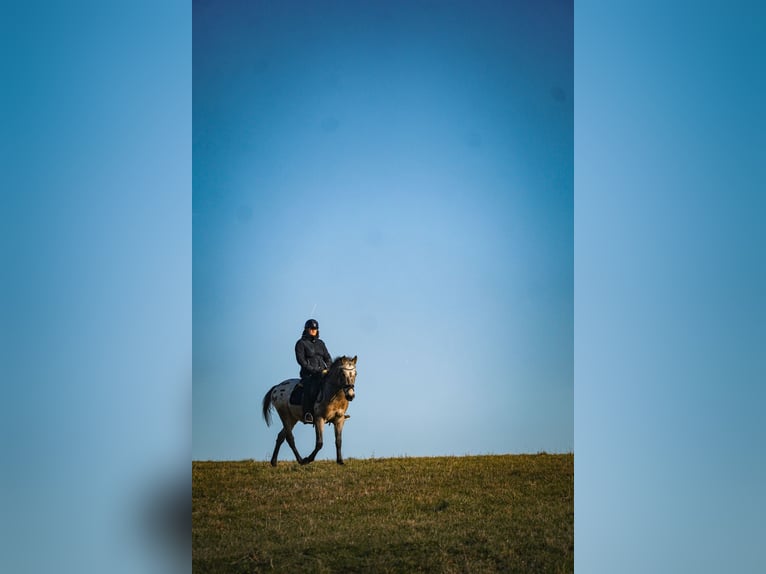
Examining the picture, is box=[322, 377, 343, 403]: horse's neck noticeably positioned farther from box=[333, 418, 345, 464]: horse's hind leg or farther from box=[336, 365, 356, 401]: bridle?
box=[333, 418, 345, 464]: horse's hind leg

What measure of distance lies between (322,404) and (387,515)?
147 cm

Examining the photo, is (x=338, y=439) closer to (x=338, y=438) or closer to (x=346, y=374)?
(x=338, y=438)

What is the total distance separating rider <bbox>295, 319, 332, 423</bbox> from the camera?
32.5 feet

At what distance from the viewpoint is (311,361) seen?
32.6 ft

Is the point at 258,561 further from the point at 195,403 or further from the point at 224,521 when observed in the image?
the point at 195,403

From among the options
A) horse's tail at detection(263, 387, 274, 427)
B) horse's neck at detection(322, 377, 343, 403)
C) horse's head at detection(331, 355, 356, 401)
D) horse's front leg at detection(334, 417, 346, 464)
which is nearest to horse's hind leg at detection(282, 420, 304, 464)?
horse's tail at detection(263, 387, 274, 427)

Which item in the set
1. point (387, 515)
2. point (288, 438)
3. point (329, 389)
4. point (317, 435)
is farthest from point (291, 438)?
point (387, 515)

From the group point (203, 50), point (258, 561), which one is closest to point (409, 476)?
point (258, 561)

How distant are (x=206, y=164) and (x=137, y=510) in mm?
3959

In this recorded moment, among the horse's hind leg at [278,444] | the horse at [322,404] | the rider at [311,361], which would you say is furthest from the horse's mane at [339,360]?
the horse's hind leg at [278,444]

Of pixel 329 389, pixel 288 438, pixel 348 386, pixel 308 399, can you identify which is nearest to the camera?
pixel 348 386

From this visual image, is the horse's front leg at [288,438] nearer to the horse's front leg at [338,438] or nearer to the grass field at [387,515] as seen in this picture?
the grass field at [387,515]

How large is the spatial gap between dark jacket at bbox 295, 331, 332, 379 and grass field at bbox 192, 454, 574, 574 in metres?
1.15

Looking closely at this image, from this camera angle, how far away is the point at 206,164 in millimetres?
9984
